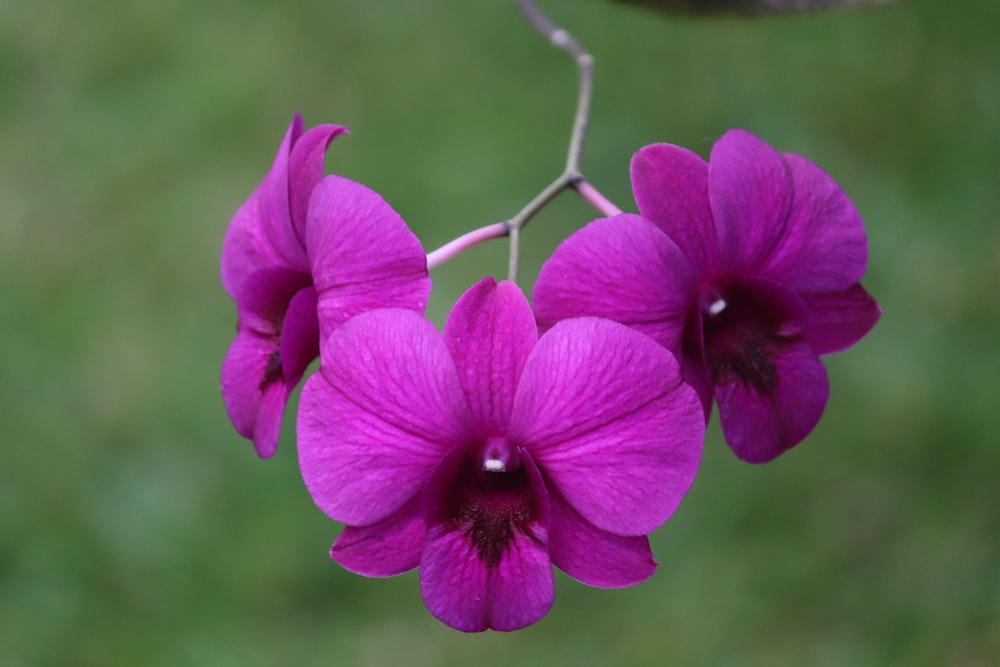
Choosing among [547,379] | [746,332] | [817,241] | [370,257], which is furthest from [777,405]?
[370,257]

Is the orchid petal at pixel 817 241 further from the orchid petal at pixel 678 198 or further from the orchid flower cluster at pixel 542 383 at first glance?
the orchid petal at pixel 678 198

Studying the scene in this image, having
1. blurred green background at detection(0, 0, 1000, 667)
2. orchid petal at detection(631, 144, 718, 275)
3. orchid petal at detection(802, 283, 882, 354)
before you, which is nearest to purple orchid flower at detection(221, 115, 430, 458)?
orchid petal at detection(631, 144, 718, 275)

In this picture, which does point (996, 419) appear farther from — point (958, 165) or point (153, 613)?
point (153, 613)

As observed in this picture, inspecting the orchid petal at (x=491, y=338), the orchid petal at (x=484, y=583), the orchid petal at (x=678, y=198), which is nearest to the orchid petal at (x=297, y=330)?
the orchid petal at (x=491, y=338)

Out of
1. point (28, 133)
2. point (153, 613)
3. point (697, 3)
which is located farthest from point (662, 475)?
point (28, 133)

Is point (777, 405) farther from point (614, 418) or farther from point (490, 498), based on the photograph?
point (490, 498)

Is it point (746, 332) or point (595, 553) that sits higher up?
point (746, 332)

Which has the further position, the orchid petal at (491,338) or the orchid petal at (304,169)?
the orchid petal at (304,169)
